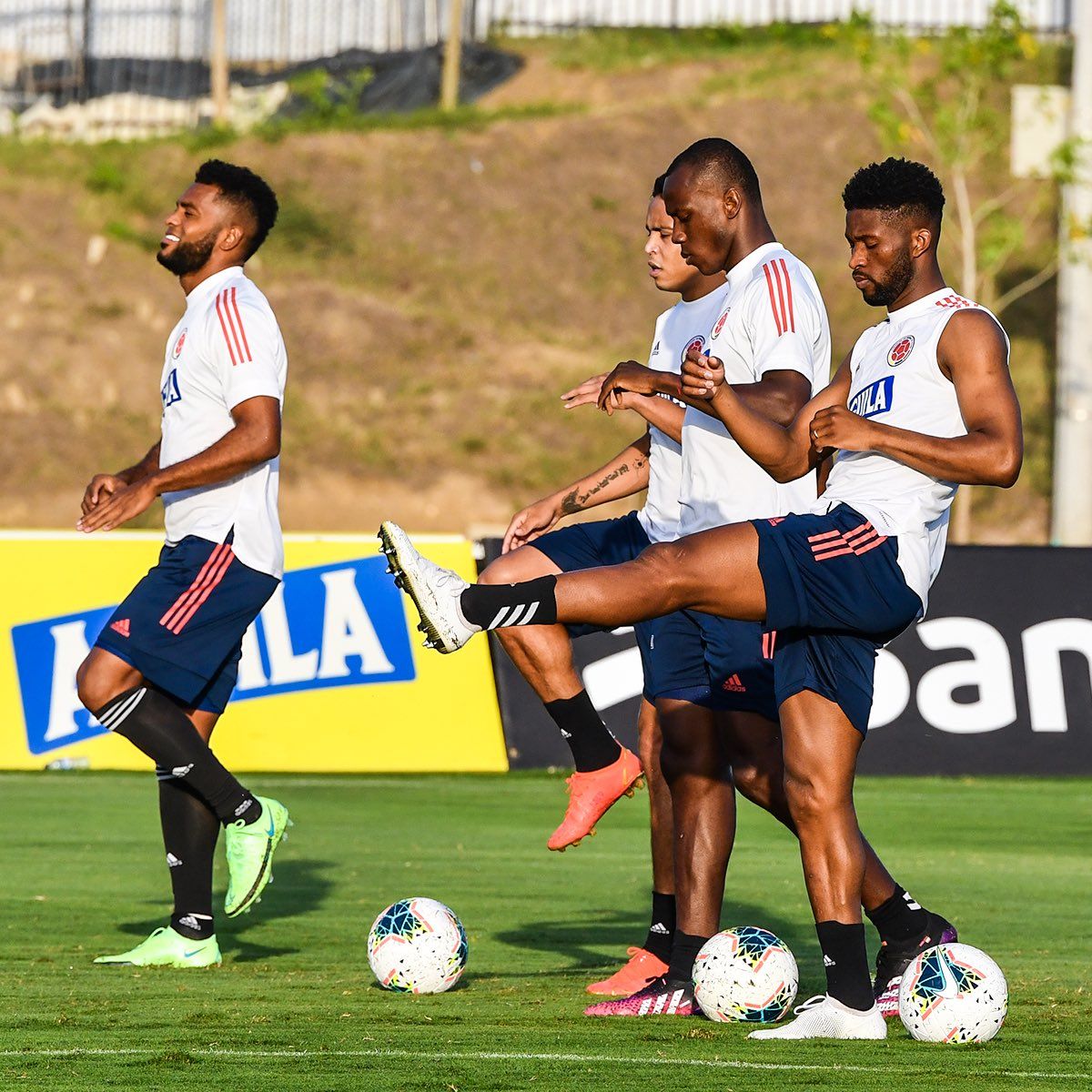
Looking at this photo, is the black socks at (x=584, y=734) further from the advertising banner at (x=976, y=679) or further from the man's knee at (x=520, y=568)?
the advertising banner at (x=976, y=679)

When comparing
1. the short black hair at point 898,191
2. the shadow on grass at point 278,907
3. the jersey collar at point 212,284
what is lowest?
the shadow on grass at point 278,907

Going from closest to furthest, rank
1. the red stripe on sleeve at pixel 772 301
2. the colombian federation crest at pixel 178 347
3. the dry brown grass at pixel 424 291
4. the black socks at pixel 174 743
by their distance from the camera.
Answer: the red stripe on sleeve at pixel 772 301
the black socks at pixel 174 743
the colombian federation crest at pixel 178 347
the dry brown grass at pixel 424 291

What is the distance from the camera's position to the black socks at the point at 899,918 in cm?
586

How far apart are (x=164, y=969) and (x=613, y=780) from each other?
1.69m

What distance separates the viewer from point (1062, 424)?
28484 mm

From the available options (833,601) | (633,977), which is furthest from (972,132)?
(833,601)

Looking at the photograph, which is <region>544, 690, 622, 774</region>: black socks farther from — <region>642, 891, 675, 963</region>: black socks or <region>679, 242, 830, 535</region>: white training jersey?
<region>679, 242, 830, 535</region>: white training jersey

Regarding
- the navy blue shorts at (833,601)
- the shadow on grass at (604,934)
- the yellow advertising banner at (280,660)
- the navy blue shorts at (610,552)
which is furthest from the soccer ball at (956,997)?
the yellow advertising banner at (280,660)

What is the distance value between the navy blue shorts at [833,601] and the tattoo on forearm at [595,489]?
150cm

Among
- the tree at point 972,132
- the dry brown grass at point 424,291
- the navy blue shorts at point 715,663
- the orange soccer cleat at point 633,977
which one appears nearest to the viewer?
the navy blue shorts at point 715,663

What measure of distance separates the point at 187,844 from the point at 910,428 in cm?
305

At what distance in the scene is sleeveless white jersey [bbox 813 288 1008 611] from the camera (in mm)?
5270

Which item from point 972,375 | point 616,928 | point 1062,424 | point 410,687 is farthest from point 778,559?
point 1062,424

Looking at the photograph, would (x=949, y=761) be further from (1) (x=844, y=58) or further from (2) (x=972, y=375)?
(1) (x=844, y=58)
